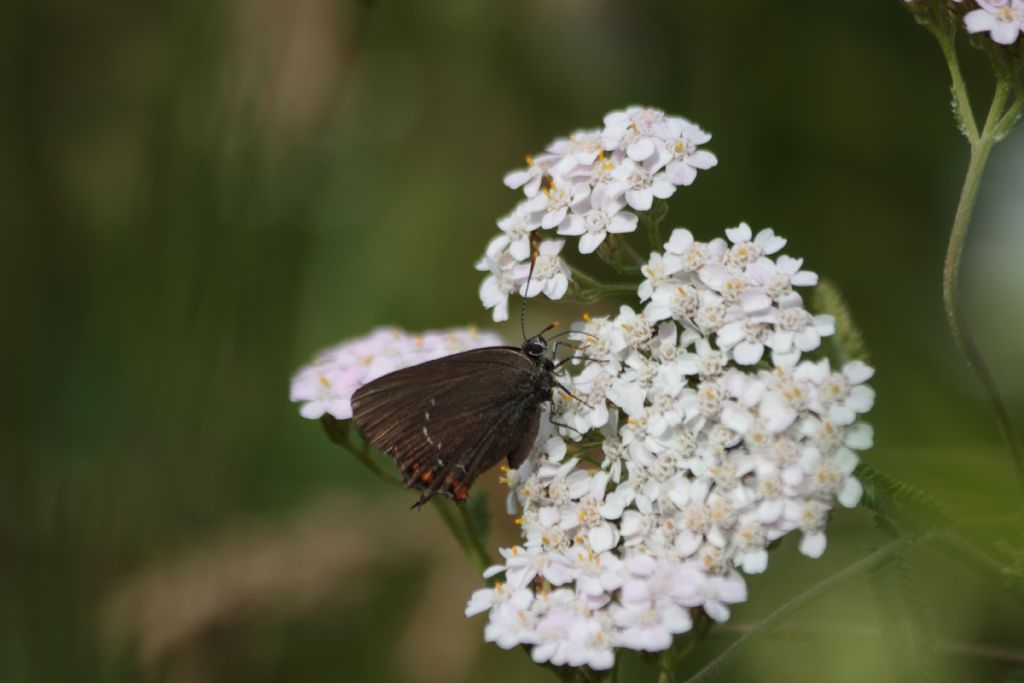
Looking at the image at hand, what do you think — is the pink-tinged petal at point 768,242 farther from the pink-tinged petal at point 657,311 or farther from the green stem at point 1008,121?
the green stem at point 1008,121

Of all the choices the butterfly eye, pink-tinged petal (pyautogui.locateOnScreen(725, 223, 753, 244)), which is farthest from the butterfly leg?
pink-tinged petal (pyautogui.locateOnScreen(725, 223, 753, 244))

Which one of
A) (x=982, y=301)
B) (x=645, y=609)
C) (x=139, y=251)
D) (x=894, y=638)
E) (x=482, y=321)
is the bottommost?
(x=894, y=638)

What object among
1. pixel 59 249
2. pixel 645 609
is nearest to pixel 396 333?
pixel 645 609

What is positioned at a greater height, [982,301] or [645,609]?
[982,301]

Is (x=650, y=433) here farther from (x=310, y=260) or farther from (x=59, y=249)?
(x=59, y=249)

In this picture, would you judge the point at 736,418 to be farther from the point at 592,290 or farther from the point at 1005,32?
the point at 1005,32

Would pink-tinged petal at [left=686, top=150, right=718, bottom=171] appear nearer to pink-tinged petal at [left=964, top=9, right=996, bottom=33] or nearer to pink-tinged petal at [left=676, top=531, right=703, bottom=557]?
pink-tinged petal at [left=964, top=9, right=996, bottom=33]

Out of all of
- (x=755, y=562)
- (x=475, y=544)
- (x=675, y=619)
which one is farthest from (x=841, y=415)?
(x=475, y=544)

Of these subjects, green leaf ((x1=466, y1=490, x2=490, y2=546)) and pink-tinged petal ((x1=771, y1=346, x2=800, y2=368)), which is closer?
pink-tinged petal ((x1=771, y1=346, x2=800, y2=368))
